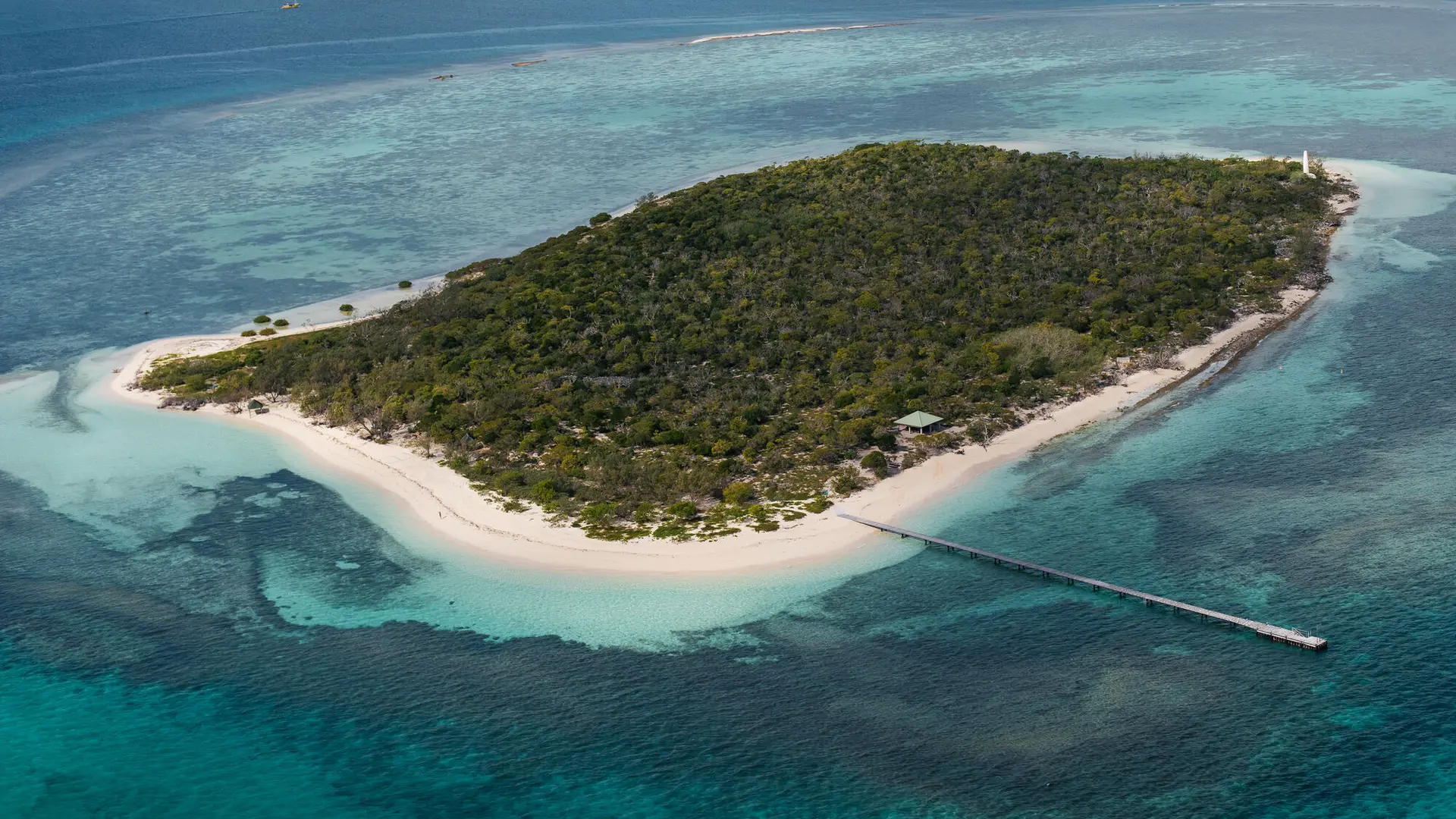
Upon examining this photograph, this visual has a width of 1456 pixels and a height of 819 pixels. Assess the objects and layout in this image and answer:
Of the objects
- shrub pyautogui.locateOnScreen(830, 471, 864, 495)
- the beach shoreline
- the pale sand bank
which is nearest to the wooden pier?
the beach shoreline

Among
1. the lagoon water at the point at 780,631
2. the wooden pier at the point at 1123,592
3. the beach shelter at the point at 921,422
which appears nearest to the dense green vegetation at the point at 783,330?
the beach shelter at the point at 921,422

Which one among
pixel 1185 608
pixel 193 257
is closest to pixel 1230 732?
pixel 1185 608

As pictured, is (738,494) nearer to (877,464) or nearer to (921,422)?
(877,464)

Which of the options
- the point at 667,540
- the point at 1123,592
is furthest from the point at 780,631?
the point at 1123,592

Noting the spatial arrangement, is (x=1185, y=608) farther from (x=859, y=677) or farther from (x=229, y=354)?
(x=229, y=354)

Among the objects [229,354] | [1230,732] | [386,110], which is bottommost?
[1230,732]
